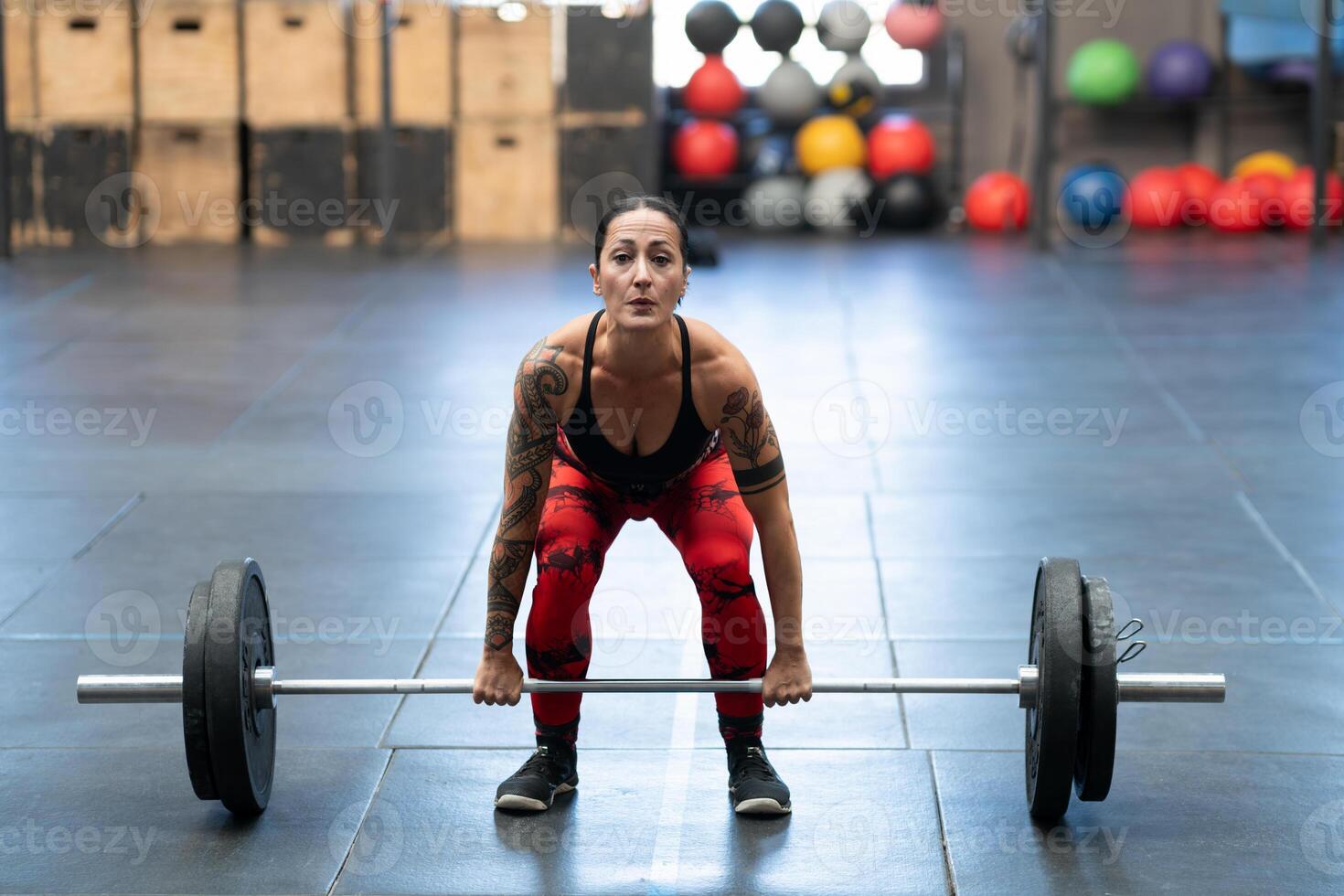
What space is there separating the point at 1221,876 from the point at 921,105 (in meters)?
9.40

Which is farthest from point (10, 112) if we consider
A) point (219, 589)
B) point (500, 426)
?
point (219, 589)

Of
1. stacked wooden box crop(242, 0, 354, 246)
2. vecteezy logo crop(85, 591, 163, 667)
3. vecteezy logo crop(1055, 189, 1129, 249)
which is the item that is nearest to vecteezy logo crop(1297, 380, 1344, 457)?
vecteezy logo crop(85, 591, 163, 667)

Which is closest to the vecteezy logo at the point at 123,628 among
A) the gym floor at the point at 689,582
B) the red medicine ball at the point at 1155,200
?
the gym floor at the point at 689,582

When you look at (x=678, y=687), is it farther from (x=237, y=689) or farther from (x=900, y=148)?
(x=900, y=148)

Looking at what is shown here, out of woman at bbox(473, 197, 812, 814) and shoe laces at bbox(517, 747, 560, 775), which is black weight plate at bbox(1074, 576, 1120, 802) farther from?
shoe laces at bbox(517, 747, 560, 775)

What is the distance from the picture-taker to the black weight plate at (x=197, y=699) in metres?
2.65

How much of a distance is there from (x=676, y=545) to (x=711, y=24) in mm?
8295

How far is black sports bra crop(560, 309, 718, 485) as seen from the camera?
272 cm

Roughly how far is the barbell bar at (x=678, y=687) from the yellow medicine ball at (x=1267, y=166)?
8442 mm

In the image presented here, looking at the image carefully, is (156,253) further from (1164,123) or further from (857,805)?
(857,805)

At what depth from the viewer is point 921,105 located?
37.7ft

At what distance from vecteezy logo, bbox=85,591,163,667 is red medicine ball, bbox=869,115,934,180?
24.7 ft

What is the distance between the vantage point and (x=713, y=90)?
10.8 meters

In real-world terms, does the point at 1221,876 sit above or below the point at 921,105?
below
